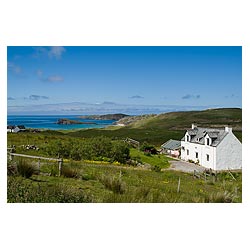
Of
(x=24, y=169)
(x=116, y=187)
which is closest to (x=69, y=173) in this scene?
(x=24, y=169)

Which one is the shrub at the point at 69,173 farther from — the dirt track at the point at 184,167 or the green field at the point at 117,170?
the dirt track at the point at 184,167

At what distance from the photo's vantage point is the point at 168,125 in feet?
20.7

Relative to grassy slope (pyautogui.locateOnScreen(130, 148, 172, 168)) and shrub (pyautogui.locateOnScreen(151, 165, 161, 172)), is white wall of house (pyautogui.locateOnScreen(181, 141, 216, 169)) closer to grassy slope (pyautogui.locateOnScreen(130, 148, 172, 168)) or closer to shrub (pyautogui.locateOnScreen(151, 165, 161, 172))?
grassy slope (pyautogui.locateOnScreen(130, 148, 172, 168))

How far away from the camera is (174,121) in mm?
6215

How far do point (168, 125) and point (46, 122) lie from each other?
2.21m

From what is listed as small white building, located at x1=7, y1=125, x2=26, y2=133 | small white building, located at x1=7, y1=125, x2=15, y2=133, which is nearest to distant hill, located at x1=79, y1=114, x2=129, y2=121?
small white building, located at x1=7, y1=125, x2=26, y2=133

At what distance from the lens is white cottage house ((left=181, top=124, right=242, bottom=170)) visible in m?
5.79

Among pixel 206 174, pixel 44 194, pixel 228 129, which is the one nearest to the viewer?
pixel 44 194

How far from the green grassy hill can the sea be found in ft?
0.44

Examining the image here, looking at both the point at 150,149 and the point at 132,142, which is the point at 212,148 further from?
the point at 132,142

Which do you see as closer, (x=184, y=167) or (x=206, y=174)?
(x=206, y=174)

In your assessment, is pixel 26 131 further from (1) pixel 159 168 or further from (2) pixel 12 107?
(1) pixel 159 168
